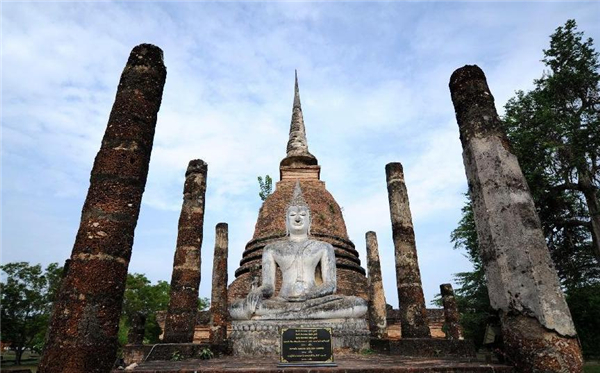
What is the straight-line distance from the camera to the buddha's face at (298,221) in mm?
7633

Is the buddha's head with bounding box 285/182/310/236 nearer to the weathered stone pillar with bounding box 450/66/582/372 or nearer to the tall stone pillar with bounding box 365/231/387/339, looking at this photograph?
the weathered stone pillar with bounding box 450/66/582/372

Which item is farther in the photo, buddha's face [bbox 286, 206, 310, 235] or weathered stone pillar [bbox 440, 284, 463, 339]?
weathered stone pillar [bbox 440, 284, 463, 339]

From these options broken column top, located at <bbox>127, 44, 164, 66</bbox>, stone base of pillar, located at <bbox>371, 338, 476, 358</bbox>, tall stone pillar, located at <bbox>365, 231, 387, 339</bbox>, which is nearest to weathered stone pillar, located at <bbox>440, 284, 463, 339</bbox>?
tall stone pillar, located at <bbox>365, 231, 387, 339</bbox>

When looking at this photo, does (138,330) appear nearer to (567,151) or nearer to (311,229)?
(311,229)

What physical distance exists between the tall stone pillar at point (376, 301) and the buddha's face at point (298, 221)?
637cm

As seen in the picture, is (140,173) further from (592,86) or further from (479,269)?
(479,269)

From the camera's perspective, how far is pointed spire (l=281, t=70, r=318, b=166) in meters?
18.1

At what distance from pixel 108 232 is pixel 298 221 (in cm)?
374

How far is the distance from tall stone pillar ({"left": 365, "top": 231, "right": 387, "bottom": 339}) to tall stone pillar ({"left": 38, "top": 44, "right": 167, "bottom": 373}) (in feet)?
31.9

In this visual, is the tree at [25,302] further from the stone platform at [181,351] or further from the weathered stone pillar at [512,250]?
the weathered stone pillar at [512,250]

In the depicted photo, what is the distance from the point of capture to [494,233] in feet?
13.4

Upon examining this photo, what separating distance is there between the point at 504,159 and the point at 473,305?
17039 millimetres

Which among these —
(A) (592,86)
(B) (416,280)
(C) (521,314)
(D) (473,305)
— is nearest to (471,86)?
(C) (521,314)

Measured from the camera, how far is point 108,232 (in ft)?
15.0
